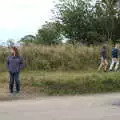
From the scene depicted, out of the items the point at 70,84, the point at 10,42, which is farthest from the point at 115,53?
the point at 70,84

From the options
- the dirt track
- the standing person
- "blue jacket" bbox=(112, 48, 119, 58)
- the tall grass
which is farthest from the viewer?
the tall grass

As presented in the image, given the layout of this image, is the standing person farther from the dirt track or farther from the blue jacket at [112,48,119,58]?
the dirt track

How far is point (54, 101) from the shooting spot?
59.0ft

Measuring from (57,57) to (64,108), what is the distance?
15.8m

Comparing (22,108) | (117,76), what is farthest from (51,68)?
(22,108)

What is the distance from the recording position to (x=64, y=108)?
51.6 feet

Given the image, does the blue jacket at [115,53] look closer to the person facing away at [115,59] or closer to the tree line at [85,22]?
the person facing away at [115,59]

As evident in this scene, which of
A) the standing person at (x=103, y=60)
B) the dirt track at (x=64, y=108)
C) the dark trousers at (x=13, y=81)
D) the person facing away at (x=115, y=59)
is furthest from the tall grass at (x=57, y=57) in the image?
the dirt track at (x=64, y=108)

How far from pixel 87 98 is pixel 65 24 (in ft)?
117

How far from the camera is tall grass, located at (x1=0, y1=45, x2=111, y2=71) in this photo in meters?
30.7

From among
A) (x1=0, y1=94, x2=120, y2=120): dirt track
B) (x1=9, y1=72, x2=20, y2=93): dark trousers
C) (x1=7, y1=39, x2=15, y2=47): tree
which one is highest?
(x1=7, y1=39, x2=15, y2=47): tree

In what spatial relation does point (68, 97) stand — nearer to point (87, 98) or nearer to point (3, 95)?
point (87, 98)

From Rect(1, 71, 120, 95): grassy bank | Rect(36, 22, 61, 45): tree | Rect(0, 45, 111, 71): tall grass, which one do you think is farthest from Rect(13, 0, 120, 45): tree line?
Rect(1, 71, 120, 95): grassy bank

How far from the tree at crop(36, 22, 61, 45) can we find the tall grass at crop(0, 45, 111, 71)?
20579mm
